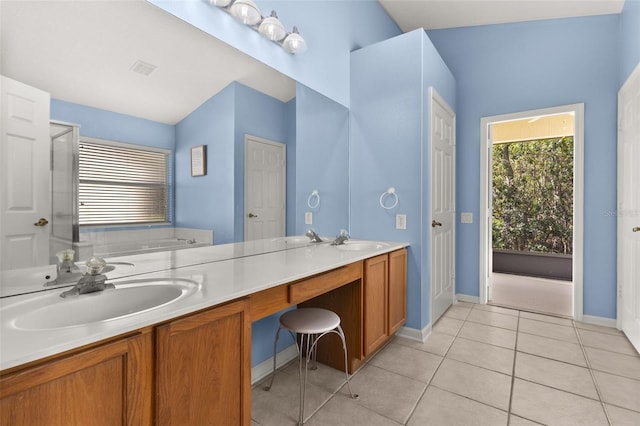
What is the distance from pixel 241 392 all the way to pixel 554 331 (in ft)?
9.19

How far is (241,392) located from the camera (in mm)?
1127

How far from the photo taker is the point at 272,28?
1836mm

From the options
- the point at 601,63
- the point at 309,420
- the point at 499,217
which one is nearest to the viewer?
the point at 309,420

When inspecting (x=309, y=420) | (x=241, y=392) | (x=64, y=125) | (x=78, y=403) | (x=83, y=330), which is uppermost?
(x=64, y=125)

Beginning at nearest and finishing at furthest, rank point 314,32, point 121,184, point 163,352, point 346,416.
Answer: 1. point 163,352
2. point 121,184
3. point 346,416
4. point 314,32

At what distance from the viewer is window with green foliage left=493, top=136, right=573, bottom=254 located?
202 inches

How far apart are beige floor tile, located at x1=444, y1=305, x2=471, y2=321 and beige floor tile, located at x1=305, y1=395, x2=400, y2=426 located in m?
1.73

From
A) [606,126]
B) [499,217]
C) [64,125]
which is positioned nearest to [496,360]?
[606,126]

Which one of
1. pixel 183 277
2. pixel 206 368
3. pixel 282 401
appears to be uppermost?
pixel 183 277

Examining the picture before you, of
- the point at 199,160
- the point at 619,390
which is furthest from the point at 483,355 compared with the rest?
the point at 199,160

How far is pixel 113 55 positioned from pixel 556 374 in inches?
115

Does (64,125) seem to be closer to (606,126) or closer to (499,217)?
(606,126)

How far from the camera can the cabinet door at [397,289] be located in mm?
2326

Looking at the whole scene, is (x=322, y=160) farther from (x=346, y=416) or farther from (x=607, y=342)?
(x=607, y=342)
